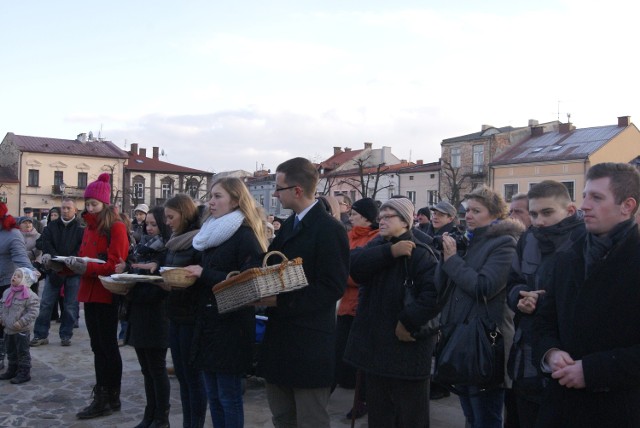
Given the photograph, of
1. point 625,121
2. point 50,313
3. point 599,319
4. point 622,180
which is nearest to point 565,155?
point 625,121

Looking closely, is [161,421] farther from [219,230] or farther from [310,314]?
[310,314]

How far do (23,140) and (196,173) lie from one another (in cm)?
1659

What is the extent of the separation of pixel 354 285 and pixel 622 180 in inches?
142

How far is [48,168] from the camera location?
193ft

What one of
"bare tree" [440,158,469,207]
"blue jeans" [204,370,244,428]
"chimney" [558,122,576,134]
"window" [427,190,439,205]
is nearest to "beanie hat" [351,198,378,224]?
"blue jeans" [204,370,244,428]

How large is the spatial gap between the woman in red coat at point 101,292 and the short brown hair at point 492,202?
3.32 m

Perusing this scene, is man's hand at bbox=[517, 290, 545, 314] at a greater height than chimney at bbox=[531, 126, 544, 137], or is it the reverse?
chimney at bbox=[531, 126, 544, 137]

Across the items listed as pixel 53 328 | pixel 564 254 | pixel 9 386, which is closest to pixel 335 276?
pixel 564 254

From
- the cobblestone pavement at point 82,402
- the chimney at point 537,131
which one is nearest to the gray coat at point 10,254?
the cobblestone pavement at point 82,402

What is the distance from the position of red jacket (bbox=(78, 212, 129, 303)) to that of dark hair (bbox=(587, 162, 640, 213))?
14.5 feet

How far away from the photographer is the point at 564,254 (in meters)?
2.93

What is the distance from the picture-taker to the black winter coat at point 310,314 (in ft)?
12.0

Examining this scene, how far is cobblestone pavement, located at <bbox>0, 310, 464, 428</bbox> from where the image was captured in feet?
18.8

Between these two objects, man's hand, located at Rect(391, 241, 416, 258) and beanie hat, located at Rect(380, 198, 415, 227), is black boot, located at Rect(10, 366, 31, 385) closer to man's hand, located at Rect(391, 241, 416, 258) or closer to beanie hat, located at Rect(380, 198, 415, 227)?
beanie hat, located at Rect(380, 198, 415, 227)
